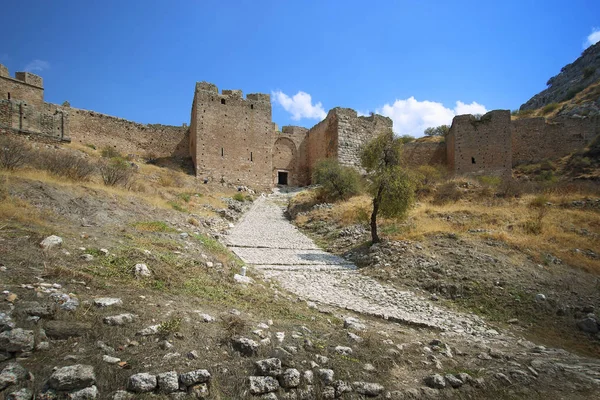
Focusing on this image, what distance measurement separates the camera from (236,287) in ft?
19.2

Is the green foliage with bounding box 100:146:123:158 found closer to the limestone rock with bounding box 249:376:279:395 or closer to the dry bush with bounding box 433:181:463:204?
the dry bush with bounding box 433:181:463:204

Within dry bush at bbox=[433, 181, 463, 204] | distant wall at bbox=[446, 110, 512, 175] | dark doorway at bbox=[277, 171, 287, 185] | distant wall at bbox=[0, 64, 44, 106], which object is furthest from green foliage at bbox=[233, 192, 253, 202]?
distant wall at bbox=[446, 110, 512, 175]

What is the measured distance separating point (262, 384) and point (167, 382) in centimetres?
90

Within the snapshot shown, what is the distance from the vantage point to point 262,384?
335 cm

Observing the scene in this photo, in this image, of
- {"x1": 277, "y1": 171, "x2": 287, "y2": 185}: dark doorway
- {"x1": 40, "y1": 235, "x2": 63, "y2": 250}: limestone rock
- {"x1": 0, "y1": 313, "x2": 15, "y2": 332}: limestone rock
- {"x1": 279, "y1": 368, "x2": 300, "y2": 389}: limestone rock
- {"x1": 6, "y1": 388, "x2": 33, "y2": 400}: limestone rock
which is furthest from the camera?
{"x1": 277, "y1": 171, "x2": 287, "y2": 185}: dark doorway

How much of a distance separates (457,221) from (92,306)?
1185cm

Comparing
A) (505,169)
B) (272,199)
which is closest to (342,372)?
(272,199)

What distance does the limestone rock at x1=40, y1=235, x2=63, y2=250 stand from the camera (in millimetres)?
4875

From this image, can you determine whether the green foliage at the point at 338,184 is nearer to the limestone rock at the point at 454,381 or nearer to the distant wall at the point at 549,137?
the limestone rock at the point at 454,381

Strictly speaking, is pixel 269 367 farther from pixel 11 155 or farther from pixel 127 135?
pixel 127 135

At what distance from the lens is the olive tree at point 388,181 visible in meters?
11.1

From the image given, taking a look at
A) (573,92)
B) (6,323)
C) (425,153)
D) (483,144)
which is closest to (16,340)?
(6,323)

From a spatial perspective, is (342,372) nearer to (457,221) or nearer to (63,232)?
(63,232)

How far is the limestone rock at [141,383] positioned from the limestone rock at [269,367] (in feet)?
3.31
